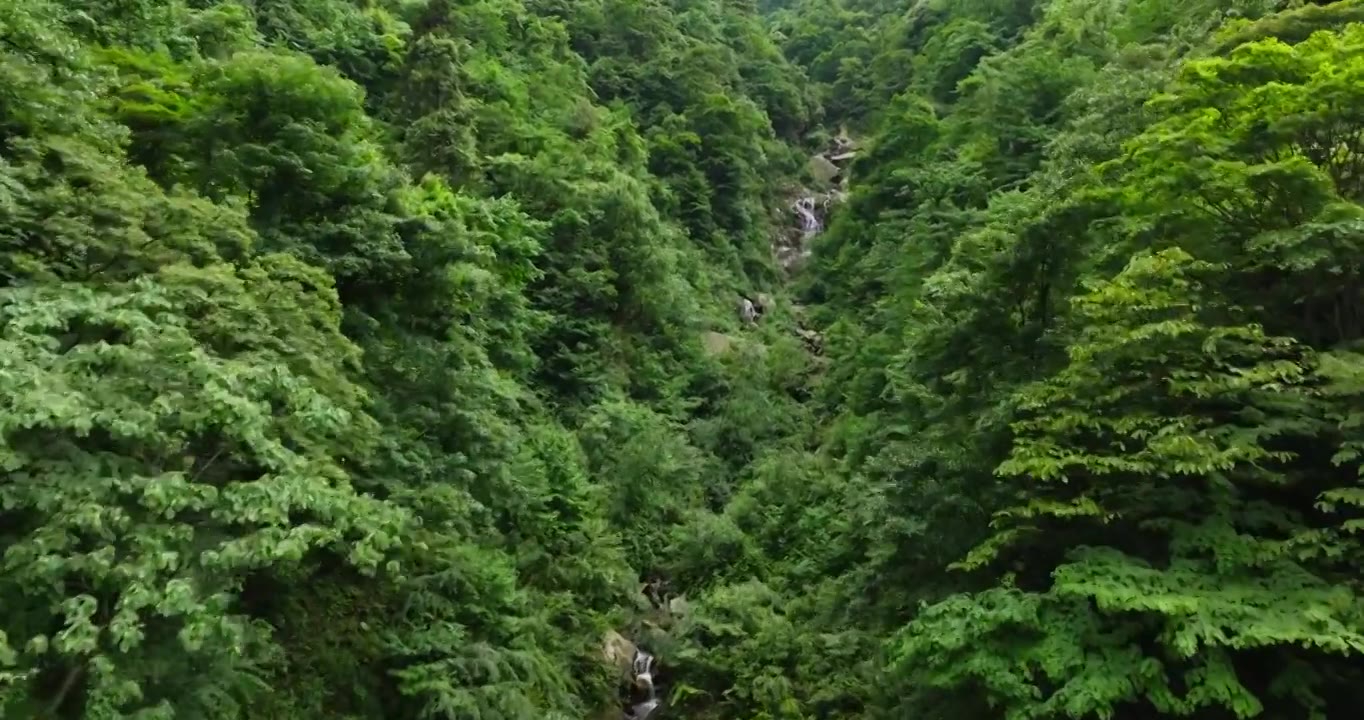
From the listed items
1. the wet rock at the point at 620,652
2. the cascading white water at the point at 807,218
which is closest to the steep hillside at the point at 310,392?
the wet rock at the point at 620,652

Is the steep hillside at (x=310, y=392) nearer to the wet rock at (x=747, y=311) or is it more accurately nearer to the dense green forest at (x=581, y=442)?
the dense green forest at (x=581, y=442)

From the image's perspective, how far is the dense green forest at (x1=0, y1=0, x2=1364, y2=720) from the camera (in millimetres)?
5918

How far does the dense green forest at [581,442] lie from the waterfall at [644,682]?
0.19 ft

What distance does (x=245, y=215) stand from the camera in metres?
8.79

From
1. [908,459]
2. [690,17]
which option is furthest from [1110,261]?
[690,17]

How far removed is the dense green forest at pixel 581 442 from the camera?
19.4 ft

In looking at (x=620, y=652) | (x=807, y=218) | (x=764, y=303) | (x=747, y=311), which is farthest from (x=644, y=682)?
(x=807, y=218)

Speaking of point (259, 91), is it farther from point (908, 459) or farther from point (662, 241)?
point (662, 241)

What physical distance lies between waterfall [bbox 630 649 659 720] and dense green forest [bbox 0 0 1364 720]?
0.06 meters

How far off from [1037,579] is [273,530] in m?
7.12

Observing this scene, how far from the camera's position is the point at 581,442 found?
721 inches

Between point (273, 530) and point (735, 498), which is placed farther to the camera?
point (735, 498)

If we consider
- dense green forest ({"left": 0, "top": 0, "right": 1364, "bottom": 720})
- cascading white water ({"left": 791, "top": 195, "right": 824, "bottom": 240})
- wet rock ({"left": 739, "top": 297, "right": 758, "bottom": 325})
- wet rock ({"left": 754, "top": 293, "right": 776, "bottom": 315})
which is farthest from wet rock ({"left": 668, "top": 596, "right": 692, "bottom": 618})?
cascading white water ({"left": 791, "top": 195, "right": 824, "bottom": 240})

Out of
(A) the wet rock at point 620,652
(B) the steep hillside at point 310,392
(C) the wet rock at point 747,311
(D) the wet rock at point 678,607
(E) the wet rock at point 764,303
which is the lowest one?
(E) the wet rock at point 764,303
